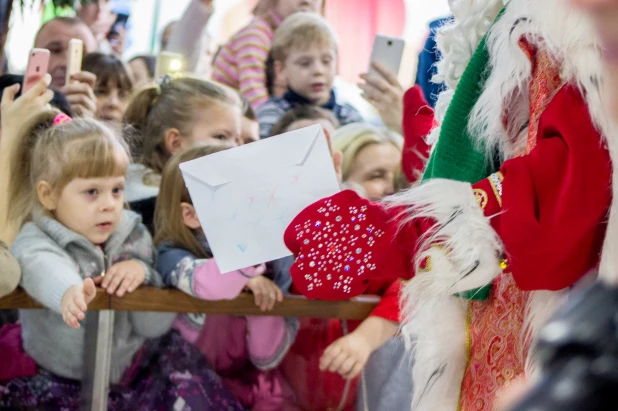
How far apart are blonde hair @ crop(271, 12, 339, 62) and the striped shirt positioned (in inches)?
3.2

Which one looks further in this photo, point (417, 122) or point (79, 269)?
point (79, 269)

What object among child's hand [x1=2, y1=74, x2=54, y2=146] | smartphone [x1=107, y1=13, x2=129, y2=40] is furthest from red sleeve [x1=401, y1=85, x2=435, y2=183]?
smartphone [x1=107, y1=13, x2=129, y2=40]

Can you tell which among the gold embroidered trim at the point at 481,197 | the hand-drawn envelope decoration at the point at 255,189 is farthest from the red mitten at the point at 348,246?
the hand-drawn envelope decoration at the point at 255,189

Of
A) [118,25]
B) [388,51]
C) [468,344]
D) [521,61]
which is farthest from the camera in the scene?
[118,25]

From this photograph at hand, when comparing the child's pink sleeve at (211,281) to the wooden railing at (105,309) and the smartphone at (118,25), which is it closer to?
the wooden railing at (105,309)

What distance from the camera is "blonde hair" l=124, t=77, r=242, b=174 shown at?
2209mm

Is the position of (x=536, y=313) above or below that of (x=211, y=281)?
above

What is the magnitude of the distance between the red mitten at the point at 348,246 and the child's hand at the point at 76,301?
2.14 ft

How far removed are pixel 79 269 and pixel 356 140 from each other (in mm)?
950

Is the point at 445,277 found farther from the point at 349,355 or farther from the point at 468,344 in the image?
the point at 349,355

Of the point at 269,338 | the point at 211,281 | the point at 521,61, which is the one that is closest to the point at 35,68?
the point at 211,281

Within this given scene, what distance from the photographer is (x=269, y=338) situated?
182 centimetres

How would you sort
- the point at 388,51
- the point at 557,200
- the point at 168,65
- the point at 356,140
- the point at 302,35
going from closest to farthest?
the point at 557,200 → the point at 388,51 → the point at 356,140 → the point at 168,65 → the point at 302,35

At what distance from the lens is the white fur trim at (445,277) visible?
997 millimetres
